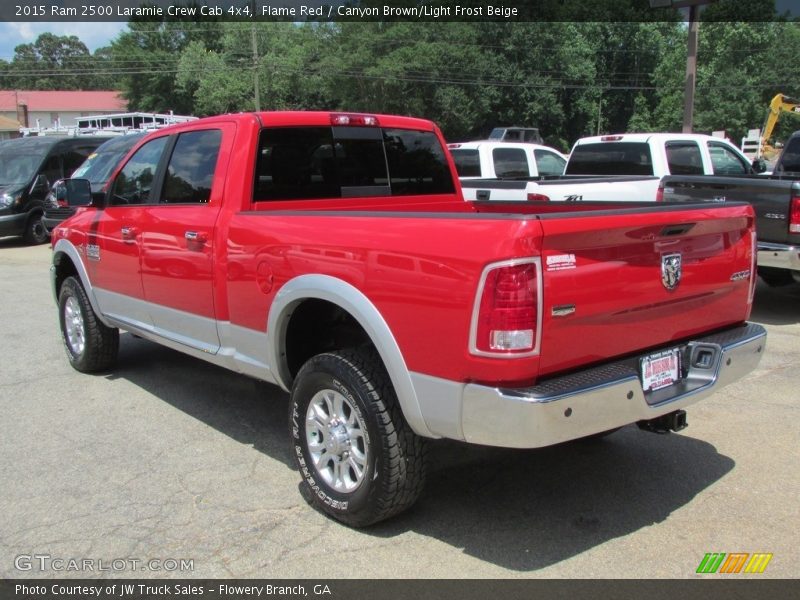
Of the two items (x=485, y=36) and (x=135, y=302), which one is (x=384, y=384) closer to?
(x=135, y=302)

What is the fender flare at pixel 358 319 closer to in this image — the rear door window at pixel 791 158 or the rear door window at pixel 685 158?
the rear door window at pixel 685 158

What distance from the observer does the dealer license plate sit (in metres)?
3.12

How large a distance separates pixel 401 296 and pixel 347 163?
1.83m

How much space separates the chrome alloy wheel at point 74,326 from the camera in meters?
5.95

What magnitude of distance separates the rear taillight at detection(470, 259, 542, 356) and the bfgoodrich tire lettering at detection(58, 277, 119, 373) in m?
4.16

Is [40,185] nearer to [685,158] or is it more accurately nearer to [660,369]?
[685,158]

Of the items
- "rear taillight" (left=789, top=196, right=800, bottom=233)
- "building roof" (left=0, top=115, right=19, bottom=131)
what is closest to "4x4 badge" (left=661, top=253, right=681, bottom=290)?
"rear taillight" (left=789, top=196, right=800, bottom=233)

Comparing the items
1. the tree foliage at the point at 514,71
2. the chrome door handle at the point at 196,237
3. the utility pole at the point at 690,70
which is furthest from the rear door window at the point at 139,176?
the tree foliage at the point at 514,71

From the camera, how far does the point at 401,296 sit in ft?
9.79

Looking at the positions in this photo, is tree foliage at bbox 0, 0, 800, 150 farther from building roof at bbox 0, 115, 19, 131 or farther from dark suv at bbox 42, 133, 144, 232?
dark suv at bbox 42, 133, 144, 232

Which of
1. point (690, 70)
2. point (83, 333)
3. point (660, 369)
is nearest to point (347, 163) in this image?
point (660, 369)

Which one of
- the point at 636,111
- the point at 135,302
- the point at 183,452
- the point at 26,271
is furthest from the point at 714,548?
the point at 636,111

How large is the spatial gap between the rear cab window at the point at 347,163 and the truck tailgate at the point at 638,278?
1.96 m

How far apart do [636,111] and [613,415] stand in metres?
65.0
